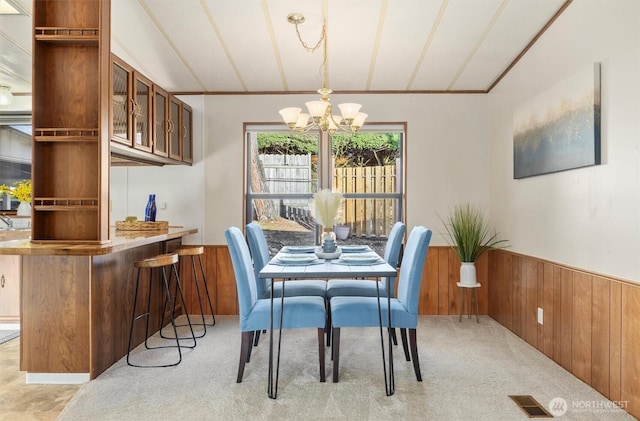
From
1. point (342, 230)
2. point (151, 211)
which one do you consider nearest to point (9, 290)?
point (151, 211)

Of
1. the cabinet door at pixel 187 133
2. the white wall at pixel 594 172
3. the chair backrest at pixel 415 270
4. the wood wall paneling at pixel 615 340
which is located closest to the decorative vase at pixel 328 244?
the chair backrest at pixel 415 270

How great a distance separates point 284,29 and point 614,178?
236 cm

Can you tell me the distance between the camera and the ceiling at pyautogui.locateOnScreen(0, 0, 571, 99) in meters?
3.02

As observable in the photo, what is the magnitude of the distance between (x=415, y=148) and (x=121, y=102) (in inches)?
112

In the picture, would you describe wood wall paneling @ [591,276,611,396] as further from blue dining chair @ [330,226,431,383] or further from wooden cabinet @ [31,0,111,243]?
wooden cabinet @ [31,0,111,243]

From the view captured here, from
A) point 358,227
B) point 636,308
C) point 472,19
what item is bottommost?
point 636,308

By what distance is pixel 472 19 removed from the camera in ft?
10.3

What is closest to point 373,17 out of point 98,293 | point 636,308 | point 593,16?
point 593,16

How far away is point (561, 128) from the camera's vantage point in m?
2.97

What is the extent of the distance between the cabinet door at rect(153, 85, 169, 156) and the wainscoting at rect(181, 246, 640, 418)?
1.27 m

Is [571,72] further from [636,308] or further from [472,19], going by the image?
[636,308]

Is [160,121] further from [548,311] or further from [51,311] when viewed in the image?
[548,311]

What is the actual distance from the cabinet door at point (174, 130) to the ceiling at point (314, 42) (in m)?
0.27

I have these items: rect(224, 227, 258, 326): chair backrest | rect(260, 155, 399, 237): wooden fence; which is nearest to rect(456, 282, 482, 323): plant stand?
rect(260, 155, 399, 237): wooden fence
